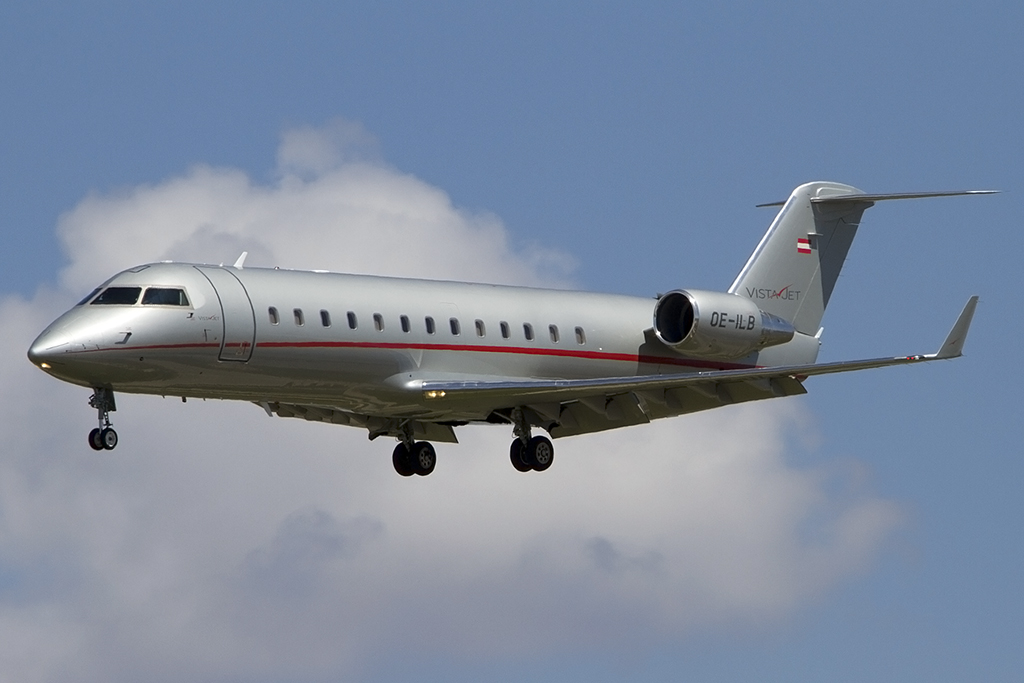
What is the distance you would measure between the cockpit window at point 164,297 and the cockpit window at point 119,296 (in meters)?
0.17

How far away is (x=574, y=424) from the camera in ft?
126

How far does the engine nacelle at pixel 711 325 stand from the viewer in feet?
127

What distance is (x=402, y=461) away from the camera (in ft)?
130

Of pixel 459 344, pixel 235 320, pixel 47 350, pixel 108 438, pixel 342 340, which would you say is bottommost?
pixel 108 438

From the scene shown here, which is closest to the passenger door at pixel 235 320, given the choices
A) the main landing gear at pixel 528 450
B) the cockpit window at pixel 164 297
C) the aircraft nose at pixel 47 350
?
the cockpit window at pixel 164 297

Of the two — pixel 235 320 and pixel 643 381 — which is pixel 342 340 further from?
pixel 643 381

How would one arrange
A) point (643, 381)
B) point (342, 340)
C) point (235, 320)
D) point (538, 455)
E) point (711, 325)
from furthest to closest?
point (711, 325)
point (538, 455)
point (643, 381)
point (342, 340)
point (235, 320)

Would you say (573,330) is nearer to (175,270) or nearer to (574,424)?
(574,424)

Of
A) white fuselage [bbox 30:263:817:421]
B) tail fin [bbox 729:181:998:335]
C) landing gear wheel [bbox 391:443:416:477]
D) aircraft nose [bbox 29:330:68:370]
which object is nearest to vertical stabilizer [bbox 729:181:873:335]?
tail fin [bbox 729:181:998:335]

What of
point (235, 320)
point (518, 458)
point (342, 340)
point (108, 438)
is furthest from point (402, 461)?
point (108, 438)

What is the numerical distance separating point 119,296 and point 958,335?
14.4 meters

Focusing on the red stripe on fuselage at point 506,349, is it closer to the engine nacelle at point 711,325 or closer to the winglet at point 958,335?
the engine nacelle at point 711,325

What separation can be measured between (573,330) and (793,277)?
613cm

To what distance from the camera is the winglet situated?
112 ft
